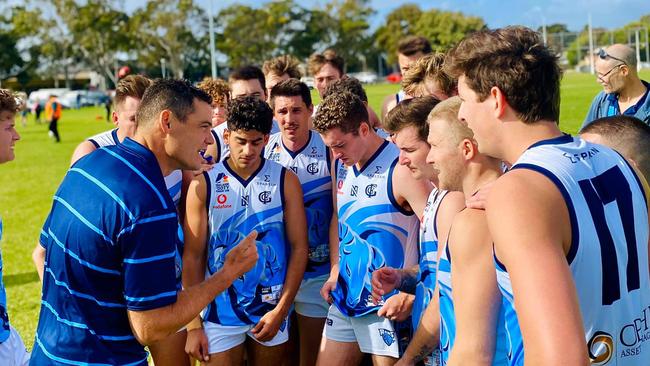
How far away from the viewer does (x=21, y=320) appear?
7.80 metres

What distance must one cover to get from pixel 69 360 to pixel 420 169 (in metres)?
1.93

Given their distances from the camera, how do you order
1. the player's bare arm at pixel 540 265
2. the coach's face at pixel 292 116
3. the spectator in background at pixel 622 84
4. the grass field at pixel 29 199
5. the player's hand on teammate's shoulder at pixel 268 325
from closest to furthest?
the player's bare arm at pixel 540 265 → the player's hand on teammate's shoulder at pixel 268 325 → the coach's face at pixel 292 116 → the spectator in background at pixel 622 84 → the grass field at pixel 29 199

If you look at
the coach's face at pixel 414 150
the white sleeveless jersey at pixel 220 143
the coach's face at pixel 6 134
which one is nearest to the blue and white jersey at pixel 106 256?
the coach's face at pixel 6 134

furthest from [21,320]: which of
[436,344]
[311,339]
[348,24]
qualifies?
[348,24]

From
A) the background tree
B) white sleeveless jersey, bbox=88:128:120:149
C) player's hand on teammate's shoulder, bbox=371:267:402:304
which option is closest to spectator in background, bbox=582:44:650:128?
player's hand on teammate's shoulder, bbox=371:267:402:304

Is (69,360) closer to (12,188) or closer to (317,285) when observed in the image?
(317,285)

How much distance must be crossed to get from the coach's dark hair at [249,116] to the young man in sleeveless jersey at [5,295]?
52.8 inches

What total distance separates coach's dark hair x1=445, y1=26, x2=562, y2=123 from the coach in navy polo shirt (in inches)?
56.1

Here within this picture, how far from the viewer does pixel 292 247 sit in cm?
461

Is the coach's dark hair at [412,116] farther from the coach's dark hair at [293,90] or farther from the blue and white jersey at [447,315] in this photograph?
the coach's dark hair at [293,90]

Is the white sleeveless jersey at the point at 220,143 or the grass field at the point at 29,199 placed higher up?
the white sleeveless jersey at the point at 220,143

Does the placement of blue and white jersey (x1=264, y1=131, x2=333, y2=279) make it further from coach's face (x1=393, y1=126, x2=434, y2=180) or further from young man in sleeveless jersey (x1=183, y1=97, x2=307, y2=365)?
coach's face (x1=393, y1=126, x2=434, y2=180)

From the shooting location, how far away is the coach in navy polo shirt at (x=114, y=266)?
108 inches

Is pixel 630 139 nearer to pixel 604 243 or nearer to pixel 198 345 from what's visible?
pixel 604 243
